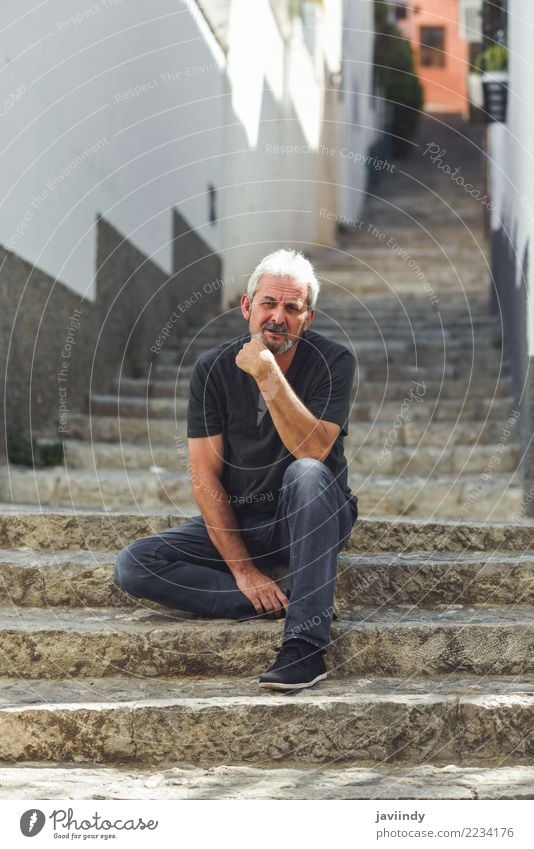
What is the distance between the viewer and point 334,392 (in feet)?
9.95

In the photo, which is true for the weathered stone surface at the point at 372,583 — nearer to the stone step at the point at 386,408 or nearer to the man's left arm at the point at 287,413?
the man's left arm at the point at 287,413

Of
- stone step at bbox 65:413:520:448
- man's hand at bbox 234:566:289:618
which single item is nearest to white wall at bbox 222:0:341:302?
stone step at bbox 65:413:520:448

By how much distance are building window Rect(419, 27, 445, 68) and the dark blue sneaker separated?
994 inches

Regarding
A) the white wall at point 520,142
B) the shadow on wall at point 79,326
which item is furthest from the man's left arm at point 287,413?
the shadow on wall at point 79,326

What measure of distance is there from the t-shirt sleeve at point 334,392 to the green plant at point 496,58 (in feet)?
11.7

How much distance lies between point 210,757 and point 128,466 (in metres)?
2.75

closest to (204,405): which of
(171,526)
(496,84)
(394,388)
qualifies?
(171,526)

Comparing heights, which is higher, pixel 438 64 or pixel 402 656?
pixel 438 64

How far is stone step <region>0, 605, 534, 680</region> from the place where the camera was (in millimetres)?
2881

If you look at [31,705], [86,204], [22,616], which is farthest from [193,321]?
[31,705]

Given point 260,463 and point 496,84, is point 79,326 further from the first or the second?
point 260,463

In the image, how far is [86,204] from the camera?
5719mm

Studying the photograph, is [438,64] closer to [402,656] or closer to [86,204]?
[86,204]

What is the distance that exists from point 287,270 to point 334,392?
1.15 ft
